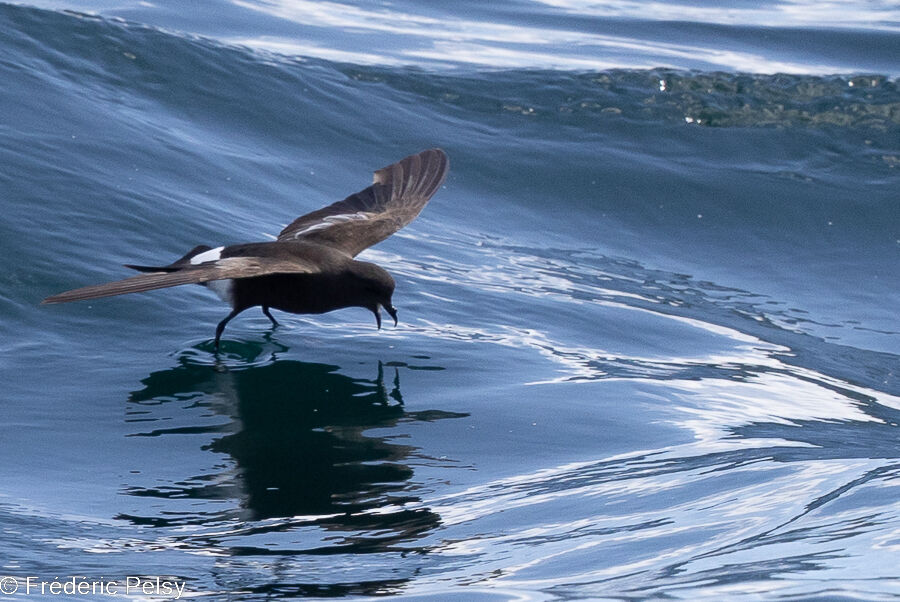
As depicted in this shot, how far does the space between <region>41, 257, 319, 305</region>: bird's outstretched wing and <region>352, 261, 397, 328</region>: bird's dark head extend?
26 centimetres

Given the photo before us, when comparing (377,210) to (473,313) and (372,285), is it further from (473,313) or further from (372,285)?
(372,285)

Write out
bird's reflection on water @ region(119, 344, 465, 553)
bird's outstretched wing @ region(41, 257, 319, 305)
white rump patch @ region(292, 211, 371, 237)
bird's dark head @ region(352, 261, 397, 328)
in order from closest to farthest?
1. bird's reflection on water @ region(119, 344, 465, 553)
2. bird's outstretched wing @ region(41, 257, 319, 305)
3. bird's dark head @ region(352, 261, 397, 328)
4. white rump patch @ region(292, 211, 371, 237)

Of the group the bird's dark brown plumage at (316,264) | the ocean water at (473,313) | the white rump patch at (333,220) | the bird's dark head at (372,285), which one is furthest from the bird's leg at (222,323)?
the white rump patch at (333,220)

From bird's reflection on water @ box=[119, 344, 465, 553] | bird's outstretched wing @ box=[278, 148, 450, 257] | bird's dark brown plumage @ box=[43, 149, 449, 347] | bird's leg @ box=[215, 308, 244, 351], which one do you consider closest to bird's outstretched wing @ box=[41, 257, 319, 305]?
bird's dark brown plumage @ box=[43, 149, 449, 347]

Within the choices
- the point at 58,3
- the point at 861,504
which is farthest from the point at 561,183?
the point at 861,504

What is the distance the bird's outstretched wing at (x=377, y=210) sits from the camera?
696 centimetres

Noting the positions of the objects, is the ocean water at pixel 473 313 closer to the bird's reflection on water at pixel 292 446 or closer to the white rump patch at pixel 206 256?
the bird's reflection on water at pixel 292 446

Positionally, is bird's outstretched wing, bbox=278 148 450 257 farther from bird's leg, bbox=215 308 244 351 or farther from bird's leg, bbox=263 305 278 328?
bird's leg, bbox=215 308 244 351

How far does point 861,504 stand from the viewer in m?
4.20

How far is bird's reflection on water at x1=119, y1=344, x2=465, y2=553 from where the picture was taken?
4535 mm

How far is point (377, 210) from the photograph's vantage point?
7566mm

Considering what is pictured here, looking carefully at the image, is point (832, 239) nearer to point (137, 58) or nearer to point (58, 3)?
point (137, 58)

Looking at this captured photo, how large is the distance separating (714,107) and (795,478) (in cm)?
699

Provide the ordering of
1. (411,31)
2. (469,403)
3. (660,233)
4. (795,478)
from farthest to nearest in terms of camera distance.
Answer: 1. (411,31)
2. (660,233)
3. (469,403)
4. (795,478)
